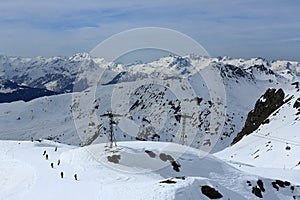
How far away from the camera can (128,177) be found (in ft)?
114

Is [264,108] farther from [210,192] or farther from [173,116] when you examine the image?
[210,192]

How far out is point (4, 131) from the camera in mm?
191625

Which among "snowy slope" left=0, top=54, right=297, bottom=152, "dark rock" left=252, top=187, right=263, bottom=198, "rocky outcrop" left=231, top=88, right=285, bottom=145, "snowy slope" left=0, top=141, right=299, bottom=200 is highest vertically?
"snowy slope" left=0, top=141, right=299, bottom=200

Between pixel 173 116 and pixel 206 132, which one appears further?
pixel 173 116

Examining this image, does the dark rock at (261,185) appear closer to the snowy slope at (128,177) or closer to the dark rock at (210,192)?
the snowy slope at (128,177)

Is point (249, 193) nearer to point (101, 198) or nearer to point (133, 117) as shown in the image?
point (101, 198)

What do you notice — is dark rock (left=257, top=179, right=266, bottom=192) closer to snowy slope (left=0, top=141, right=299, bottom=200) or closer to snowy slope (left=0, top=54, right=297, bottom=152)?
snowy slope (left=0, top=141, right=299, bottom=200)

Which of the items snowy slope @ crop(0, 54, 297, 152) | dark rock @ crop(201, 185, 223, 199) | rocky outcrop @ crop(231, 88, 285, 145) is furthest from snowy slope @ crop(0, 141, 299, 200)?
snowy slope @ crop(0, 54, 297, 152)

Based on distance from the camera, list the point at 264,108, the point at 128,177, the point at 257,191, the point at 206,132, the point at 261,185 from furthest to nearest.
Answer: the point at 206,132
the point at 264,108
the point at 261,185
the point at 257,191
the point at 128,177

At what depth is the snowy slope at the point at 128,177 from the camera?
2989 cm

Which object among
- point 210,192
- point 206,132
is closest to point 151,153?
point 210,192

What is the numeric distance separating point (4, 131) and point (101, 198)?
571ft

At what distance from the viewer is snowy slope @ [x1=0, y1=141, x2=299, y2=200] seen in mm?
29891

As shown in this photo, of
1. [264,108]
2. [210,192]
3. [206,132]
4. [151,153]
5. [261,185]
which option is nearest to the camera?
[210,192]
